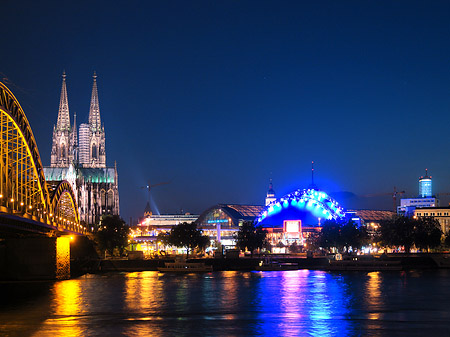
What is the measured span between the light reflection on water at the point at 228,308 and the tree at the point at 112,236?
62171 mm

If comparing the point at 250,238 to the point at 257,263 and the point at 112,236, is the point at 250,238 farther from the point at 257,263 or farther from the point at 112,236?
the point at 112,236

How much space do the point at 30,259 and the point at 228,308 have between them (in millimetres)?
39798

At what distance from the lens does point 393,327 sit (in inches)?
2304

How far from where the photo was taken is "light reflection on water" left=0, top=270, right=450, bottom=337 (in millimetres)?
57844

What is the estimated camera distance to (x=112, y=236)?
171m

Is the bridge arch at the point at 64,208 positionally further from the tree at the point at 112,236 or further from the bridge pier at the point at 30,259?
the tree at the point at 112,236

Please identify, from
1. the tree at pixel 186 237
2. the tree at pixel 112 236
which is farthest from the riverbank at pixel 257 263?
the tree at pixel 112 236

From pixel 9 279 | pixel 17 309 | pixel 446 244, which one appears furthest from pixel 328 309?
pixel 446 244

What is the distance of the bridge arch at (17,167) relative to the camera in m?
78.3

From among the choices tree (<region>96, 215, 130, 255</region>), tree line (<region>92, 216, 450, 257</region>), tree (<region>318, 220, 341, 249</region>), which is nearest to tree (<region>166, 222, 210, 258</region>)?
tree line (<region>92, 216, 450, 257</region>)

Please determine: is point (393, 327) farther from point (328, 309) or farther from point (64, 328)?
point (64, 328)

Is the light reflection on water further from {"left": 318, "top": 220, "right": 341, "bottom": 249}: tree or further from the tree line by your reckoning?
{"left": 318, "top": 220, "right": 341, "bottom": 249}: tree

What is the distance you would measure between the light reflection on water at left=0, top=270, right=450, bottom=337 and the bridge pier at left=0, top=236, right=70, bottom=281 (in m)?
1.68

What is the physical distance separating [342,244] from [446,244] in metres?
32.0
